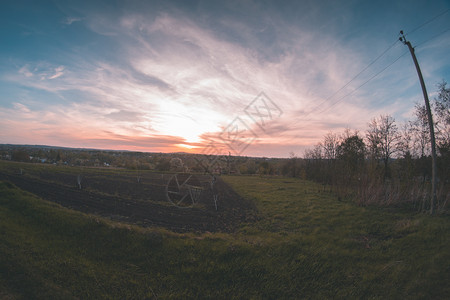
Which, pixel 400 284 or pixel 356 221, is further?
pixel 356 221

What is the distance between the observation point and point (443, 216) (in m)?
8.62

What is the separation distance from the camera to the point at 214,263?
4.68 metres

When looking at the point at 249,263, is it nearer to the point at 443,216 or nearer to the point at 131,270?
the point at 131,270

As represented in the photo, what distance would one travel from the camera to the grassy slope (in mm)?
3820

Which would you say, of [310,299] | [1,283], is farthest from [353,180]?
[1,283]

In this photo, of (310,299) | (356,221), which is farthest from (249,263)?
(356,221)

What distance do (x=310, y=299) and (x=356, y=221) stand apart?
6945mm

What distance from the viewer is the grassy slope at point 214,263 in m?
3.82

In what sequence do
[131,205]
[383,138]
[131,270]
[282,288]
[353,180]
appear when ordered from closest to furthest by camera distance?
[282,288] < [131,270] < [131,205] < [353,180] < [383,138]

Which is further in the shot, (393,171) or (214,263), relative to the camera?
(393,171)

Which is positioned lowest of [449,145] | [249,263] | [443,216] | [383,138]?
[249,263]

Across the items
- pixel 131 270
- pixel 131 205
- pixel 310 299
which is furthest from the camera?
pixel 131 205

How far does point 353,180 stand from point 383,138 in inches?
816

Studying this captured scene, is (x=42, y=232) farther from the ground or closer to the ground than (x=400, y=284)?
closer to the ground
